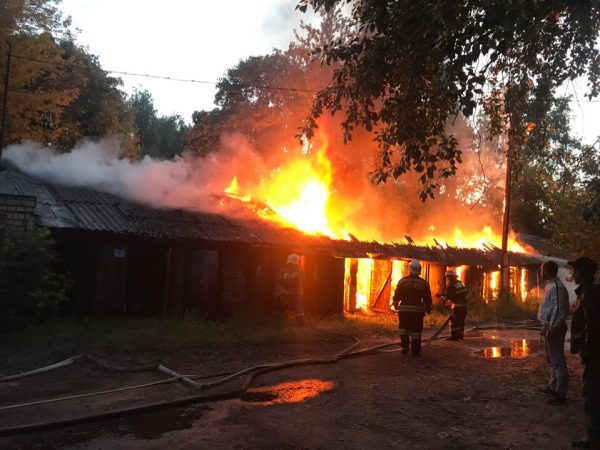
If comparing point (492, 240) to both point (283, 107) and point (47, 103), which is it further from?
point (47, 103)

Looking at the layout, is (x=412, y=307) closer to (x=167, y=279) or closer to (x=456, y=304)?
(x=456, y=304)

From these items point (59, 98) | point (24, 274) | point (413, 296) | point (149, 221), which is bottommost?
point (413, 296)

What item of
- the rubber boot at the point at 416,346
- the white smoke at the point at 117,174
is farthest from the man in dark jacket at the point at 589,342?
the white smoke at the point at 117,174

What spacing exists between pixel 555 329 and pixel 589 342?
158 cm

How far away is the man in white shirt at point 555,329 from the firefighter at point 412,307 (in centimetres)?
327

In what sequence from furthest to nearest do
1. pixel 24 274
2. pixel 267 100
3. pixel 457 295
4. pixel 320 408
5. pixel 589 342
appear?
pixel 267 100 < pixel 457 295 < pixel 24 274 < pixel 320 408 < pixel 589 342

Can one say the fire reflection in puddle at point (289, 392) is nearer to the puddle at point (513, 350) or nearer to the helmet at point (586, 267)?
the helmet at point (586, 267)

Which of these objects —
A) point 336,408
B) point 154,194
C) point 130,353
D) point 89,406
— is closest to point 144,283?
point 154,194

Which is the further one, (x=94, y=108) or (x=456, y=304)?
(x=94, y=108)

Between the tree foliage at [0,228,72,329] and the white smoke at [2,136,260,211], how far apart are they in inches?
135

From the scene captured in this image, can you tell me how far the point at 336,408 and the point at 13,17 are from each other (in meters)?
19.3

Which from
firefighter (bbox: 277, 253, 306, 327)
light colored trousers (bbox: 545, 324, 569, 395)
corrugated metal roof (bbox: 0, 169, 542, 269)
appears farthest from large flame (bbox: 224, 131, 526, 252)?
light colored trousers (bbox: 545, 324, 569, 395)

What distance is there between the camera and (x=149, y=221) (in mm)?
12562

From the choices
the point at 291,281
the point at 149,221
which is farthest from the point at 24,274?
the point at 291,281
